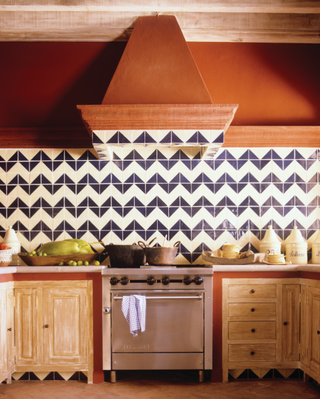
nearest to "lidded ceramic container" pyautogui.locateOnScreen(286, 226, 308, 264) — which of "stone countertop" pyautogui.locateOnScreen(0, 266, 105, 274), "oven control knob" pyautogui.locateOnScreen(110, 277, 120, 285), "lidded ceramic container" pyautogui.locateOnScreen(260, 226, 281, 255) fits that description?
"lidded ceramic container" pyautogui.locateOnScreen(260, 226, 281, 255)

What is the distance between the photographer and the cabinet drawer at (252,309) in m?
2.94

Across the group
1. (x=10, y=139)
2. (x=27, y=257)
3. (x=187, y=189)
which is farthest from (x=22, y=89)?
(x=187, y=189)

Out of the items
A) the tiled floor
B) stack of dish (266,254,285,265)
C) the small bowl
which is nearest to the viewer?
the tiled floor

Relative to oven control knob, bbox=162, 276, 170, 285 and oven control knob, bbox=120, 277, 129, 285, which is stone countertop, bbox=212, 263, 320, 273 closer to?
oven control knob, bbox=162, 276, 170, 285

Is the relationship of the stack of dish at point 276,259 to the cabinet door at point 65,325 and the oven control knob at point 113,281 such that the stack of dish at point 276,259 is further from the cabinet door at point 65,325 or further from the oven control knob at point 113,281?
the cabinet door at point 65,325

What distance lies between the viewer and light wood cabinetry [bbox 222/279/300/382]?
2916 mm

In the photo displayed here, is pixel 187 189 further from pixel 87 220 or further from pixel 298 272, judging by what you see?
pixel 298 272

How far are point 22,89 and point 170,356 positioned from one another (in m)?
3.10

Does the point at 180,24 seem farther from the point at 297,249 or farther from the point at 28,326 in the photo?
the point at 28,326

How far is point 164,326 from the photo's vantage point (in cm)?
288

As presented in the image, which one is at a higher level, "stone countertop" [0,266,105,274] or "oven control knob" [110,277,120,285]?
"stone countertop" [0,266,105,274]

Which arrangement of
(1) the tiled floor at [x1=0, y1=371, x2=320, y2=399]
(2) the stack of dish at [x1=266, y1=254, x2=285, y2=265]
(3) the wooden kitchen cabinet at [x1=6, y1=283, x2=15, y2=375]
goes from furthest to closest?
(2) the stack of dish at [x1=266, y1=254, x2=285, y2=265], (3) the wooden kitchen cabinet at [x1=6, y1=283, x2=15, y2=375], (1) the tiled floor at [x1=0, y1=371, x2=320, y2=399]

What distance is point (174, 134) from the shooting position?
10.5 feet

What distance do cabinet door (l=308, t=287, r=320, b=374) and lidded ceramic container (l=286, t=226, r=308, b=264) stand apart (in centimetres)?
70
